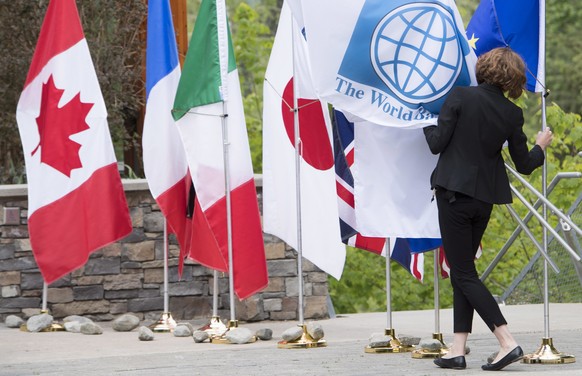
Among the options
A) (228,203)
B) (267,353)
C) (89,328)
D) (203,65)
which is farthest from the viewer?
(89,328)

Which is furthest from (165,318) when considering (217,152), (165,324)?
(217,152)

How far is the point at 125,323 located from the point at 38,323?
77 cm

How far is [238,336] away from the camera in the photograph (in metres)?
10.1

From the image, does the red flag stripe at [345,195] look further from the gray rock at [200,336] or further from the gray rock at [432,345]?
the gray rock at [200,336]

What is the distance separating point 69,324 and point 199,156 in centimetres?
201

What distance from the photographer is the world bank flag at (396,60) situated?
8.29 m

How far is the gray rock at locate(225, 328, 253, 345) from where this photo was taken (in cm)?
1012

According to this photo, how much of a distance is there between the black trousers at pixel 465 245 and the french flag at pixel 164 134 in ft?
13.3

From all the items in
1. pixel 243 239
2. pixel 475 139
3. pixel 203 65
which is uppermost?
pixel 203 65

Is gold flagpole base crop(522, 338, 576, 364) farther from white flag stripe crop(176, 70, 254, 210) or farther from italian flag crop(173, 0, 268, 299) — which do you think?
white flag stripe crop(176, 70, 254, 210)

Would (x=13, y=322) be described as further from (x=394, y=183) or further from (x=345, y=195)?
(x=394, y=183)

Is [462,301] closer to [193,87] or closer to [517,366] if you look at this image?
[517,366]

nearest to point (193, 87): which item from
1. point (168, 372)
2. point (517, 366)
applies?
point (168, 372)

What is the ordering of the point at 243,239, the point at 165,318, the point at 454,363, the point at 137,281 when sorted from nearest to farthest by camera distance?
1. the point at 454,363
2. the point at 243,239
3. the point at 165,318
4. the point at 137,281
